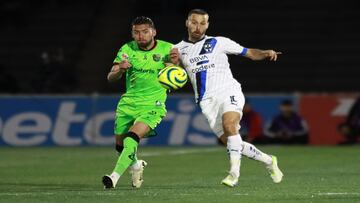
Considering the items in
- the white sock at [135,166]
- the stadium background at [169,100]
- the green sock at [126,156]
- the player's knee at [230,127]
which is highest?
the player's knee at [230,127]

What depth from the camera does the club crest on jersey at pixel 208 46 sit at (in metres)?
11.5

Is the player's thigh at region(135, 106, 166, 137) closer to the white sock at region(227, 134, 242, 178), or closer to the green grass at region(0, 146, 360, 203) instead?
the green grass at region(0, 146, 360, 203)

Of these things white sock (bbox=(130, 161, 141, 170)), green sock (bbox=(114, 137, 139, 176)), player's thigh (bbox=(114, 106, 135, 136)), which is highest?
player's thigh (bbox=(114, 106, 135, 136))

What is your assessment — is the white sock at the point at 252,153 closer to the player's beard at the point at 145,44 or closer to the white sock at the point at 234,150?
the white sock at the point at 234,150

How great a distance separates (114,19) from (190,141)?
7599 mm

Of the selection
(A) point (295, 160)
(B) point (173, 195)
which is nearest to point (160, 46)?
(B) point (173, 195)

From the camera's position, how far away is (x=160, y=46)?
465 inches

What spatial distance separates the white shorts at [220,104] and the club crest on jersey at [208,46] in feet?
1.66

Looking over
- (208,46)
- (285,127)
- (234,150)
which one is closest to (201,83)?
(208,46)

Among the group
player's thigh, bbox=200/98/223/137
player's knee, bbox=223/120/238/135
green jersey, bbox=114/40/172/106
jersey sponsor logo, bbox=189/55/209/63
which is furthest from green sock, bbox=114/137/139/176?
jersey sponsor logo, bbox=189/55/209/63

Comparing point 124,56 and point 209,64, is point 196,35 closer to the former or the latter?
point 209,64

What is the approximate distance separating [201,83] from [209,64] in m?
0.24

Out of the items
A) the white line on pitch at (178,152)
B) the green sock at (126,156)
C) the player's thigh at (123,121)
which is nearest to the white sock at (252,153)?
the green sock at (126,156)

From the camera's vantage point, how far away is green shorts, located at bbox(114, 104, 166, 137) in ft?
38.1
